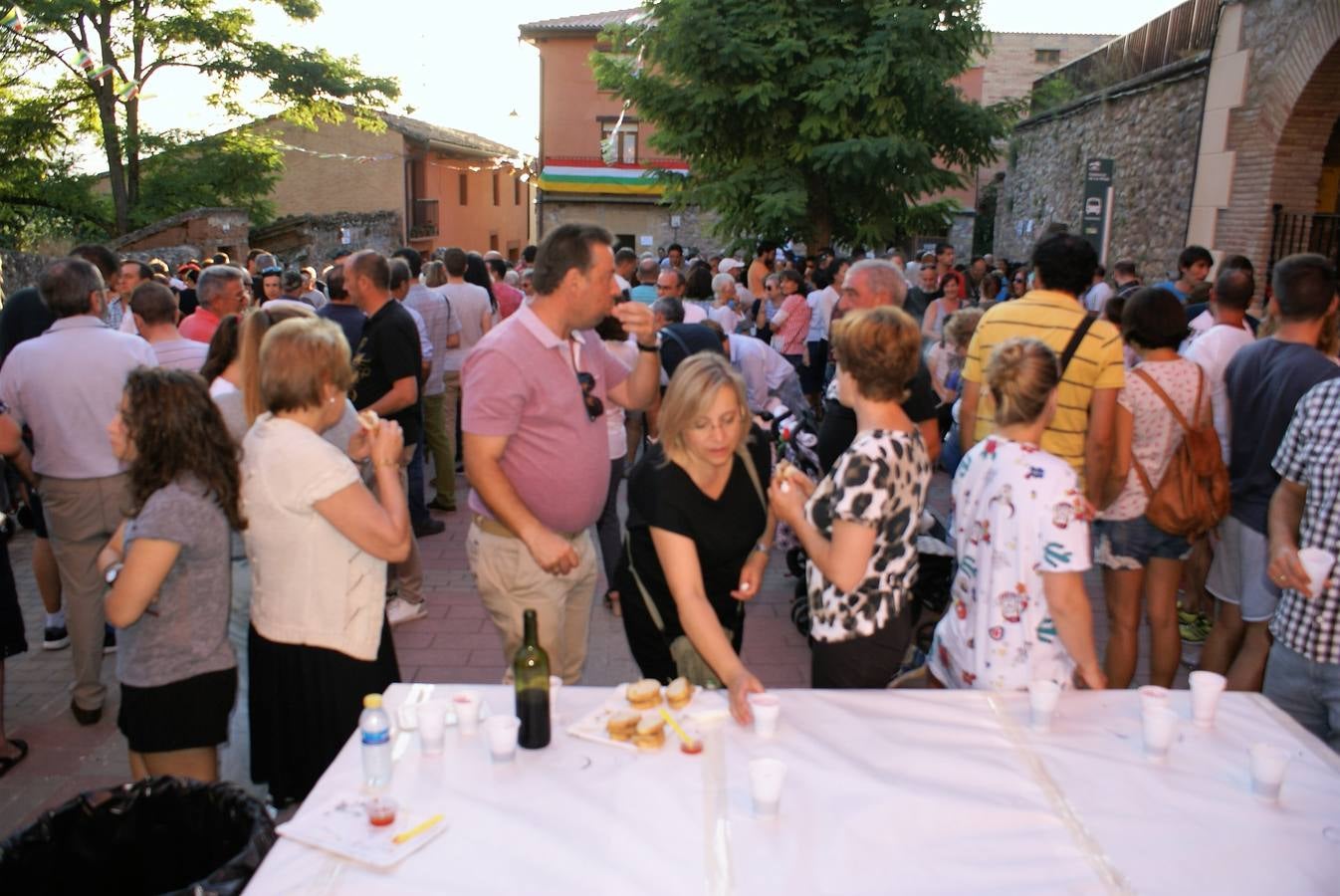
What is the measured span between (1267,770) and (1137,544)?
78.3 inches

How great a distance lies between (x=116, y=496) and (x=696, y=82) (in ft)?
46.1

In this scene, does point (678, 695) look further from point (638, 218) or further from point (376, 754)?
point (638, 218)

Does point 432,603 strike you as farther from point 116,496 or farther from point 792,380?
point 792,380

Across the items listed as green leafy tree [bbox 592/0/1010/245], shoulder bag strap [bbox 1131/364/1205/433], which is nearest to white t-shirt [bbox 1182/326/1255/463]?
shoulder bag strap [bbox 1131/364/1205/433]

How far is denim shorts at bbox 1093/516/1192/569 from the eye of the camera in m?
3.99

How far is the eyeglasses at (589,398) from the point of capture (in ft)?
10.8

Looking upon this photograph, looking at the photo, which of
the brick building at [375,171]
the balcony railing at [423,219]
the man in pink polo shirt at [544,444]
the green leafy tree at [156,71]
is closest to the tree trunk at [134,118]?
the green leafy tree at [156,71]

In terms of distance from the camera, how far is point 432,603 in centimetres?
571

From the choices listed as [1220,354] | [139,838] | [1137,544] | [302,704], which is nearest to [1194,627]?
[1220,354]

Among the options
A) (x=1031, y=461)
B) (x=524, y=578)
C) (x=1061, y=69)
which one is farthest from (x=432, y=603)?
(x=1061, y=69)

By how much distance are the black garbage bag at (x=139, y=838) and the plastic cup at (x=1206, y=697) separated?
7.24ft

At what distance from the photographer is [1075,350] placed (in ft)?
12.4

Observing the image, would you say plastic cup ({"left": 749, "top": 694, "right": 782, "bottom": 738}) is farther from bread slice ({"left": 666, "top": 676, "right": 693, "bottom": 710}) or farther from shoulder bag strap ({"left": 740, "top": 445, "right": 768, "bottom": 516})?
shoulder bag strap ({"left": 740, "top": 445, "right": 768, "bottom": 516})

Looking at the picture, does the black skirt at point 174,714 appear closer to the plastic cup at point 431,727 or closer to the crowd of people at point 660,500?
the crowd of people at point 660,500
